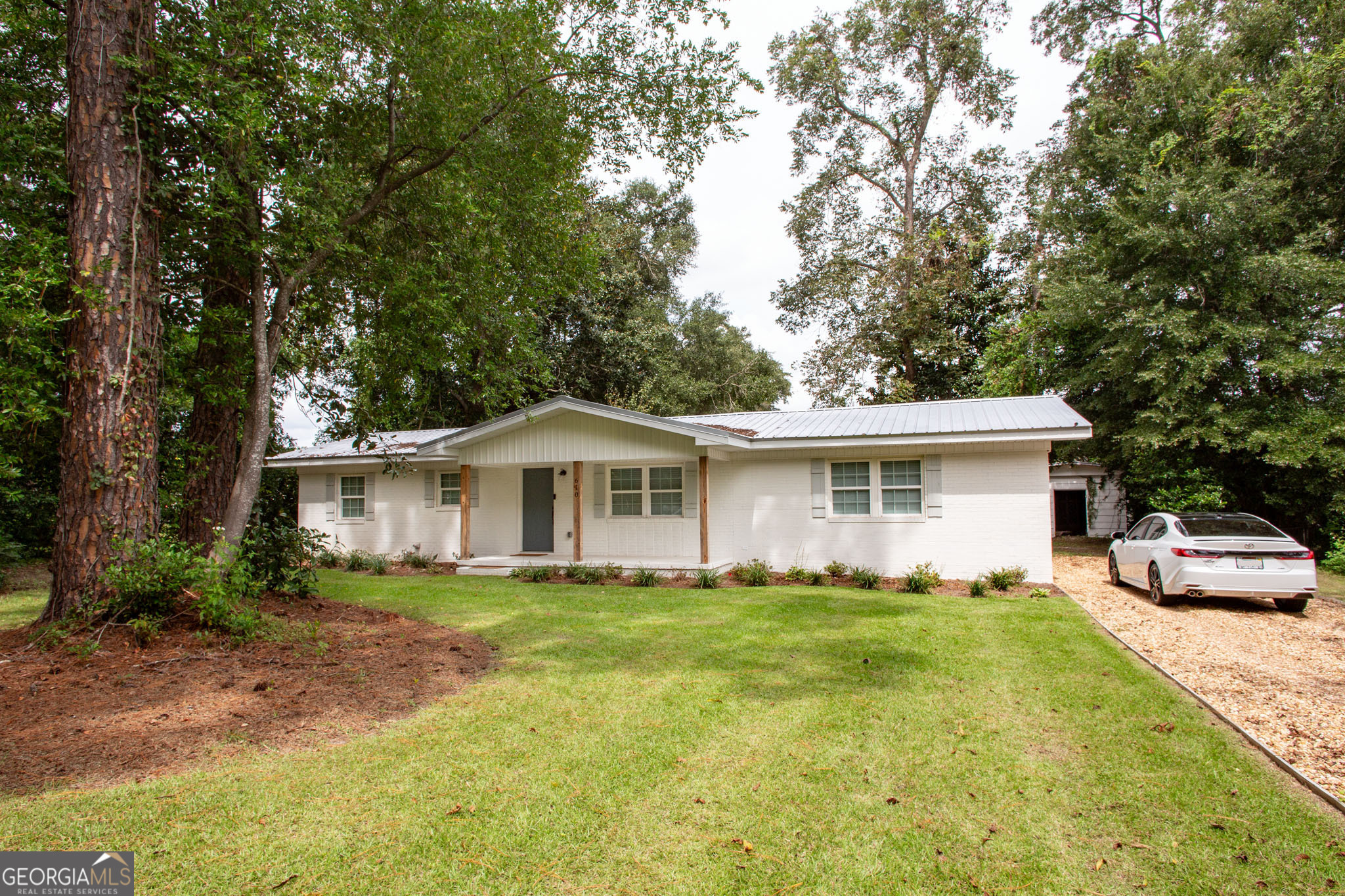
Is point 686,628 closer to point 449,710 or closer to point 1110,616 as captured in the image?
point 449,710

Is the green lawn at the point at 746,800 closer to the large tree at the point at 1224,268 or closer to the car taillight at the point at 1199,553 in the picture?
the car taillight at the point at 1199,553

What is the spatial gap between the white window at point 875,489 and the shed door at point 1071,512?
52.6 feet

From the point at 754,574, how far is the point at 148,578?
8.90m

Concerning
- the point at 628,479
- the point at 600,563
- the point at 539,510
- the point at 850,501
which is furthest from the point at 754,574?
the point at 539,510

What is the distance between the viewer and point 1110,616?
8.97 m

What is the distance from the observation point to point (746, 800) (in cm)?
348

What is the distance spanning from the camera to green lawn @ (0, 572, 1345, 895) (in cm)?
282

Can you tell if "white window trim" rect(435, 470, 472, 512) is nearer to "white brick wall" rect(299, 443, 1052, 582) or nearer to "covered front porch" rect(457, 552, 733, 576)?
"white brick wall" rect(299, 443, 1052, 582)

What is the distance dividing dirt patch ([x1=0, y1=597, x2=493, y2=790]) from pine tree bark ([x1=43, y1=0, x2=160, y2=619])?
0.95 meters

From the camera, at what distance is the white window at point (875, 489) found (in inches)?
488

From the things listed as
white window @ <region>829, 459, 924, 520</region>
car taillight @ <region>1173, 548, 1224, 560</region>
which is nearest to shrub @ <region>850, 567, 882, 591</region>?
white window @ <region>829, 459, 924, 520</region>

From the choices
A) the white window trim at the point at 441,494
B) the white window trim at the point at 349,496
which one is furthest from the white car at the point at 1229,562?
the white window trim at the point at 349,496

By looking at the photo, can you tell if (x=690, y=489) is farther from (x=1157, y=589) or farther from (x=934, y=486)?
(x=1157, y=589)

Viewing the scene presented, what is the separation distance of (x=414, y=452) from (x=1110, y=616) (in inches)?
516
